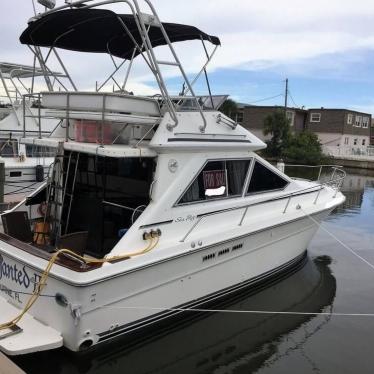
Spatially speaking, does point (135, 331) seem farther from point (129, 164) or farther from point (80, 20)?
point (80, 20)

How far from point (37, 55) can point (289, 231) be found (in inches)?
176

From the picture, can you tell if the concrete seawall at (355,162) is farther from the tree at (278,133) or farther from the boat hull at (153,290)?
the boat hull at (153,290)

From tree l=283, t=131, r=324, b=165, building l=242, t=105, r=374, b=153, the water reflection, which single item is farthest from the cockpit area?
building l=242, t=105, r=374, b=153

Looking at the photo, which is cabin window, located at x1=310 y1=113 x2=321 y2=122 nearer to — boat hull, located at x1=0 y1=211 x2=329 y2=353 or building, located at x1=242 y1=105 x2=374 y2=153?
building, located at x1=242 y1=105 x2=374 y2=153

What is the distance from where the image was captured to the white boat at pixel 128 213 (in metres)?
4.69

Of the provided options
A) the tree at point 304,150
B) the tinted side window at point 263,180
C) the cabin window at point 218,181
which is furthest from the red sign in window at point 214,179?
the tree at point 304,150

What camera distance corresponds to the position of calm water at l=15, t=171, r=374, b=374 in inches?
193

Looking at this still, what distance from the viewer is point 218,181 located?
6301mm

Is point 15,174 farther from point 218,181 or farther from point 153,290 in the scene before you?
point 153,290

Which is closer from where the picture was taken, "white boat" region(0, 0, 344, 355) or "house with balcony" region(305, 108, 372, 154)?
"white boat" region(0, 0, 344, 355)

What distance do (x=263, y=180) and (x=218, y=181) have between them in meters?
1.04

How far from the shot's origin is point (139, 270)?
4895mm

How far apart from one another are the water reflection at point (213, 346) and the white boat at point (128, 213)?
0.24 m

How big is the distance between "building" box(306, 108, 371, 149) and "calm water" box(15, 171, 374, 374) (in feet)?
110
